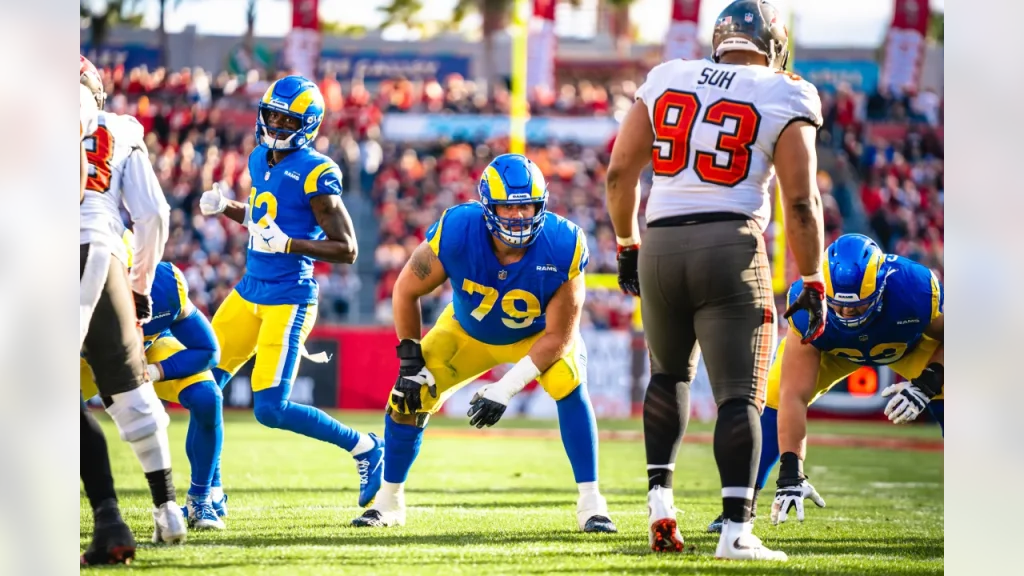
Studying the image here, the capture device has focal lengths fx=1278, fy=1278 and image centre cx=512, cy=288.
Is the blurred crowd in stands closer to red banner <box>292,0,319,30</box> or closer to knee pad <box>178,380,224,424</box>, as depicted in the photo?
red banner <box>292,0,319,30</box>

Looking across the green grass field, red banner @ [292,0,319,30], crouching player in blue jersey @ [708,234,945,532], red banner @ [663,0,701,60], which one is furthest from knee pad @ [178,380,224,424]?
red banner @ [292,0,319,30]

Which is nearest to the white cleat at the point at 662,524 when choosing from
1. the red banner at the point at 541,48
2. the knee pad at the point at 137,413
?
the knee pad at the point at 137,413

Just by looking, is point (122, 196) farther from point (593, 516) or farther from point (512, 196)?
point (593, 516)

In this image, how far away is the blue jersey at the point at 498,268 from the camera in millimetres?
5730

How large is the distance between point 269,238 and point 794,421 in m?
2.79

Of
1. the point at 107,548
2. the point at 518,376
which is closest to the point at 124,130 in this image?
the point at 107,548

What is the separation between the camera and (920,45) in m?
26.2

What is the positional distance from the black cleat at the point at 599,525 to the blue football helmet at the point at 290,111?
8.09 ft

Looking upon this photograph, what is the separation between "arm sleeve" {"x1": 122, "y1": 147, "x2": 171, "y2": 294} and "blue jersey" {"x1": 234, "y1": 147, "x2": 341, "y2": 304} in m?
1.55

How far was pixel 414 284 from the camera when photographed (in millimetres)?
5656

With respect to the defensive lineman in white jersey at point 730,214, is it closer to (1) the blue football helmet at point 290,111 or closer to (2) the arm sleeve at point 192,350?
(1) the blue football helmet at point 290,111

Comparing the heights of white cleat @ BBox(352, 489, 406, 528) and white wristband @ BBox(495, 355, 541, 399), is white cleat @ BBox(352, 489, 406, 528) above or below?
below

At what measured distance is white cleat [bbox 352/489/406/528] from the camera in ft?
19.3

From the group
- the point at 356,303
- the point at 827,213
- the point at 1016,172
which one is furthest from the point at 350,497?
the point at 827,213
